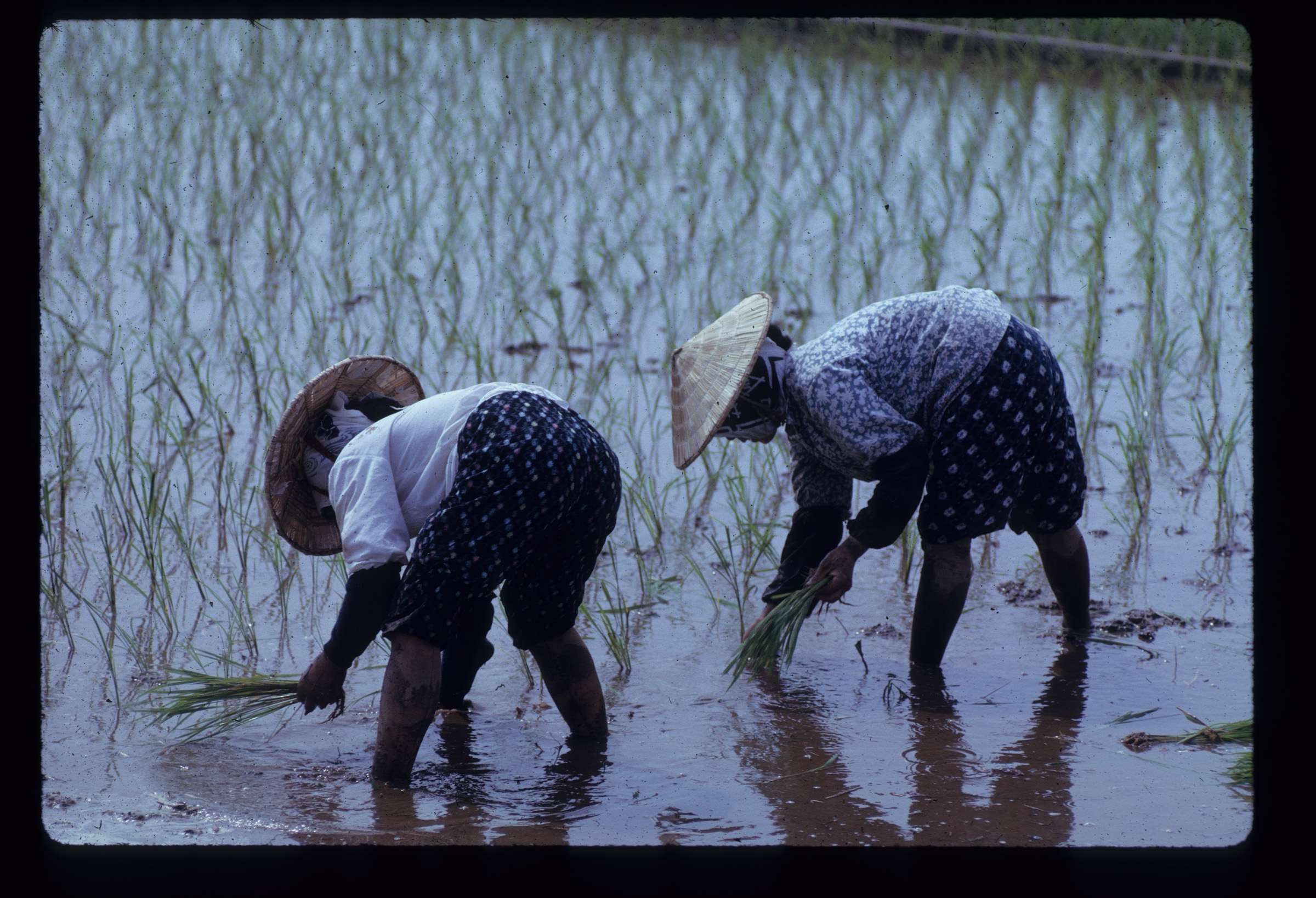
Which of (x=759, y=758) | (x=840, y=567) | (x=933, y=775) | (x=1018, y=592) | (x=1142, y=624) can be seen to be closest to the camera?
(x=933, y=775)

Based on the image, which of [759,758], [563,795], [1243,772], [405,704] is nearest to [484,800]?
[563,795]

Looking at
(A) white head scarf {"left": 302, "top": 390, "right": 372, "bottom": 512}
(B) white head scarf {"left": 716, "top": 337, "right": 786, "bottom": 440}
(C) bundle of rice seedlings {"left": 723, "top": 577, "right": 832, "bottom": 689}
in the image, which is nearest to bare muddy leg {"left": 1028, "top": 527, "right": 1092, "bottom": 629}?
(C) bundle of rice seedlings {"left": 723, "top": 577, "right": 832, "bottom": 689}

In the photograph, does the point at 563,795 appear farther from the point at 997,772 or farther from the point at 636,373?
the point at 636,373

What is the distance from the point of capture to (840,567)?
2.69 m

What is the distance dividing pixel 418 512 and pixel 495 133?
4.32 metres

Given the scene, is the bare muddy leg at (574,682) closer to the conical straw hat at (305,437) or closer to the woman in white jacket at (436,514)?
the woman in white jacket at (436,514)

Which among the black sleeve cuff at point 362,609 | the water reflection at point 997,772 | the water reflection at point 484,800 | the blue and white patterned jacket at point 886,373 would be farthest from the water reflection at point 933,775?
the black sleeve cuff at point 362,609

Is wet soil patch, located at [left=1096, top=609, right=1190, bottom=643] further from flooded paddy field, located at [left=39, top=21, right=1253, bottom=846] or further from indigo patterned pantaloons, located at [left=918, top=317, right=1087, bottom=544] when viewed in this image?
indigo patterned pantaloons, located at [left=918, top=317, right=1087, bottom=544]

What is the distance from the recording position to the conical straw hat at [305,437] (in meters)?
2.37

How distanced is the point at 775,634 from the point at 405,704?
36.3 inches

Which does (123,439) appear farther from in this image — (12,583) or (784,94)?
(784,94)

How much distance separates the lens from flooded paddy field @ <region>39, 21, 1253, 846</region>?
2465 millimetres

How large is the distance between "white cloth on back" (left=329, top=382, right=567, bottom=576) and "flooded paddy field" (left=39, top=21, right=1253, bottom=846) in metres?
0.52
